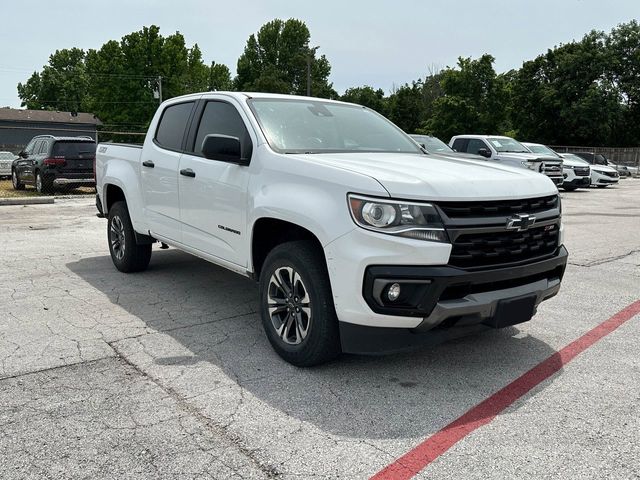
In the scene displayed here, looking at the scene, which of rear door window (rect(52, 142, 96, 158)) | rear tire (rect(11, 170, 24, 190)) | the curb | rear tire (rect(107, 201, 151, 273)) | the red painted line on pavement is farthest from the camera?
rear tire (rect(11, 170, 24, 190))

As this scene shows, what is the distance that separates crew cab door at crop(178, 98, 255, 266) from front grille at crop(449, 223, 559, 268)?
164cm

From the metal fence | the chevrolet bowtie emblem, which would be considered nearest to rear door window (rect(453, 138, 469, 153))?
the chevrolet bowtie emblem

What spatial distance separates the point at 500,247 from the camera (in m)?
3.58

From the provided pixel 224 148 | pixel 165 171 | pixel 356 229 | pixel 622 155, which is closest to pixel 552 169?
pixel 165 171

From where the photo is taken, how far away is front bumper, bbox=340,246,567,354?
10.8 feet

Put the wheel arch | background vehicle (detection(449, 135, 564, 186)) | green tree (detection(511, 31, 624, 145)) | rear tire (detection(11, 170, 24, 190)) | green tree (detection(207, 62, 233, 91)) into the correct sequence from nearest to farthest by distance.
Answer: the wheel arch < background vehicle (detection(449, 135, 564, 186)) < rear tire (detection(11, 170, 24, 190)) < green tree (detection(511, 31, 624, 145)) < green tree (detection(207, 62, 233, 91))

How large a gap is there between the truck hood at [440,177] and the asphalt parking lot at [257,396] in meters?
1.21

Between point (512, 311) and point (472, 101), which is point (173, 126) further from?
point (472, 101)

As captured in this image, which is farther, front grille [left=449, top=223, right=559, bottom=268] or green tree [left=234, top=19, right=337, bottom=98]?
green tree [left=234, top=19, right=337, bottom=98]

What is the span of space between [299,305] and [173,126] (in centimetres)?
279

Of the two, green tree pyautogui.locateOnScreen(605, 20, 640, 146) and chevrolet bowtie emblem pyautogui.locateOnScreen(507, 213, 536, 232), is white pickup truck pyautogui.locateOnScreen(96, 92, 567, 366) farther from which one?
green tree pyautogui.locateOnScreen(605, 20, 640, 146)

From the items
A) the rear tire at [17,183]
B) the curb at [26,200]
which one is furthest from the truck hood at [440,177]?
the rear tire at [17,183]

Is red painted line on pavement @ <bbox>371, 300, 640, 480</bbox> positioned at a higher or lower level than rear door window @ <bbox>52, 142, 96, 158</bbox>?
lower

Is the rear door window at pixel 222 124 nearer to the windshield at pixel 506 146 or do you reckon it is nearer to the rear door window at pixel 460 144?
the rear door window at pixel 460 144
